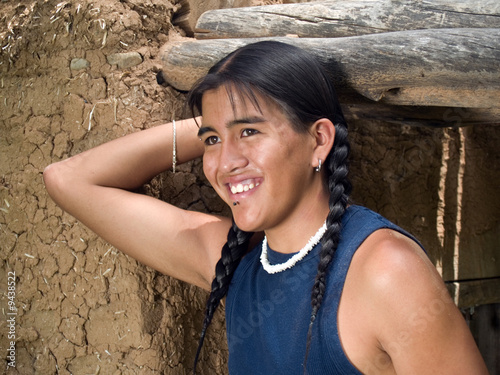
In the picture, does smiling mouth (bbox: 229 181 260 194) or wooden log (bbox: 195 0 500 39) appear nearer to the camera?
smiling mouth (bbox: 229 181 260 194)

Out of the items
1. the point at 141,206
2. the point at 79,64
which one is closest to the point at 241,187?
the point at 141,206

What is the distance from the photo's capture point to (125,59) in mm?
2635

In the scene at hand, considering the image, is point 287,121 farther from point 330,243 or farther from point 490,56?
point 490,56

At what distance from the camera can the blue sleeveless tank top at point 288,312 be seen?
1794 mm

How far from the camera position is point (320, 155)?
1.97 m

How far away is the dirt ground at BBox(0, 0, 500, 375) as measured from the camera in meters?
2.58

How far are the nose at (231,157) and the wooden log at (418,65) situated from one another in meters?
0.51

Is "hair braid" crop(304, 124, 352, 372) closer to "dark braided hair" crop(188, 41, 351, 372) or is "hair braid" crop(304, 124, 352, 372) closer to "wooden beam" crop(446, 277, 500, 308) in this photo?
"dark braided hair" crop(188, 41, 351, 372)

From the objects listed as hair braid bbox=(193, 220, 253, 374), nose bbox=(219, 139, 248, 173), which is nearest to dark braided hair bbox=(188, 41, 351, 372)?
nose bbox=(219, 139, 248, 173)

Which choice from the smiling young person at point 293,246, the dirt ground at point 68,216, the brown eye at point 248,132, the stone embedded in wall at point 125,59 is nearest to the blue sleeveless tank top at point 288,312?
the smiling young person at point 293,246

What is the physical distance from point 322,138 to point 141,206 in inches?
32.6

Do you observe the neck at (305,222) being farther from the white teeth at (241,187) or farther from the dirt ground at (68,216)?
the dirt ground at (68,216)

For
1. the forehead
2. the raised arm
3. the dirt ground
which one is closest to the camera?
the forehead

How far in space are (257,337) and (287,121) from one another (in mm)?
759
